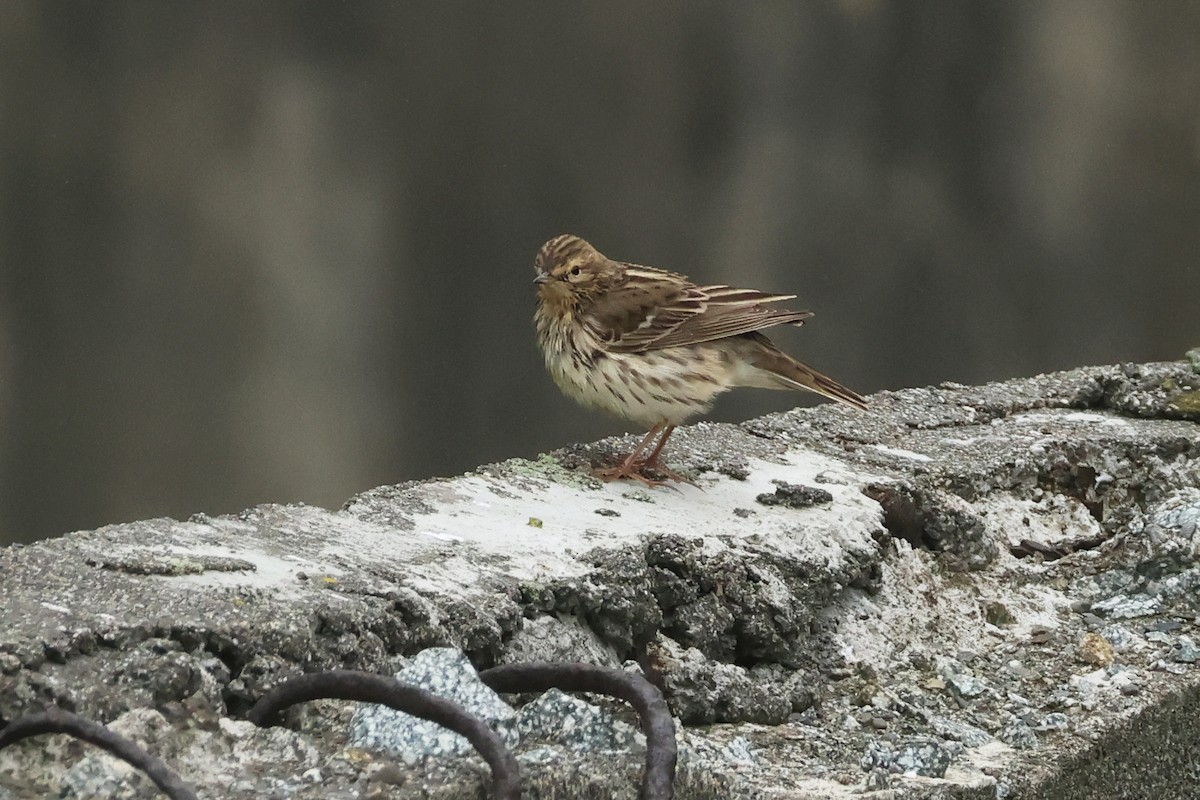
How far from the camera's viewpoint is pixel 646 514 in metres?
1.76

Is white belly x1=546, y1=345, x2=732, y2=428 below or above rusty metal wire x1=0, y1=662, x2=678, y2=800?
above

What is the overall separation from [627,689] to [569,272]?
1.34 m

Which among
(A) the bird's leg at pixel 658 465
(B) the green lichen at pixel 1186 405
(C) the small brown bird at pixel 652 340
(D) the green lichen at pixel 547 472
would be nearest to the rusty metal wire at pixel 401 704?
(D) the green lichen at pixel 547 472

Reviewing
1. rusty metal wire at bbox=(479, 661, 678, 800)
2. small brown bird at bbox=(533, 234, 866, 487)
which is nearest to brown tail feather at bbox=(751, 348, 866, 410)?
small brown bird at bbox=(533, 234, 866, 487)

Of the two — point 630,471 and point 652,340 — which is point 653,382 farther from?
point 630,471

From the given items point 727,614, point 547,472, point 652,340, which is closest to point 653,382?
point 652,340

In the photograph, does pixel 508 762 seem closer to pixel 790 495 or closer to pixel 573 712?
pixel 573 712

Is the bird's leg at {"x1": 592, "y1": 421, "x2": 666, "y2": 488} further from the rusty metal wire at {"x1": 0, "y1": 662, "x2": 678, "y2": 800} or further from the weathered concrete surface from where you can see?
the rusty metal wire at {"x1": 0, "y1": 662, "x2": 678, "y2": 800}

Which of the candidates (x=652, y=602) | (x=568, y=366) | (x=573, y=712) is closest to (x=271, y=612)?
(x=573, y=712)

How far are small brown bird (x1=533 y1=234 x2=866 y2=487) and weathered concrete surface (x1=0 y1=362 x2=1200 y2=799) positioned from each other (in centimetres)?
10

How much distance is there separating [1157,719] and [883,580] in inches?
14.3

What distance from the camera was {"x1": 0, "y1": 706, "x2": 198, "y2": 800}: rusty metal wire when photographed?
0.94 meters

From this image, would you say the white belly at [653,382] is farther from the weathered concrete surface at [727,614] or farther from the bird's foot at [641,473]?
the bird's foot at [641,473]

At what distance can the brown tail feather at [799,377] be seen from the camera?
223cm
